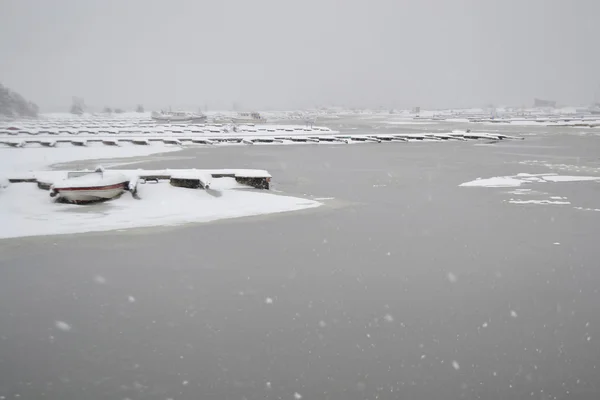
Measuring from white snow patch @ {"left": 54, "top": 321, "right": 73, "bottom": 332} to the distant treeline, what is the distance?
423ft

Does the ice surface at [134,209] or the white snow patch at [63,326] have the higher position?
the ice surface at [134,209]

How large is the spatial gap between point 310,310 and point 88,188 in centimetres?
1297

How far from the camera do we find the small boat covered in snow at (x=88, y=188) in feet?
59.4

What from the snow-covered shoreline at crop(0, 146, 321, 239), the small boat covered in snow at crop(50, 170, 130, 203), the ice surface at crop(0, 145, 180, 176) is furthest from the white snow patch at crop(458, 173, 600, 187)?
the ice surface at crop(0, 145, 180, 176)

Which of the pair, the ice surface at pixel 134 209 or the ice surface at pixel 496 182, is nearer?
the ice surface at pixel 134 209

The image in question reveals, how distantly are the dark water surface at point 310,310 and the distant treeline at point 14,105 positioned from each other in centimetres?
12320

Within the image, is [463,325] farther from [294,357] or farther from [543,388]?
[294,357]

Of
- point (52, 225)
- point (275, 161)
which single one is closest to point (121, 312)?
point (52, 225)

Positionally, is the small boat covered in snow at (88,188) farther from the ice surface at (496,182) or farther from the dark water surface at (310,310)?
the ice surface at (496,182)

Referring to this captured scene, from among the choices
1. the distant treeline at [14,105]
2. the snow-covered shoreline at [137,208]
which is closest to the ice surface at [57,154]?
the snow-covered shoreline at [137,208]

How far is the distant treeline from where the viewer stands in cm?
11575

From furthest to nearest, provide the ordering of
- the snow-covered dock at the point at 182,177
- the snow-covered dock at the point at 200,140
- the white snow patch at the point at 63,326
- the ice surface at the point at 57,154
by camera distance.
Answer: the snow-covered dock at the point at 200,140 → the ice surface at the point at 57,154 → the snow-covered dock at the point at 182,177 → the white snow patch at the point at 63,326

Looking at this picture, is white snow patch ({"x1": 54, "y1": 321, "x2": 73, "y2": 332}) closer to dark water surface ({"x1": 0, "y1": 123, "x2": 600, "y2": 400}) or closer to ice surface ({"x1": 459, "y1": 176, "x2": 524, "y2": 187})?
dark water surface ({"x1": 0, "y1": 123, "x2": 600, "y2": 400})

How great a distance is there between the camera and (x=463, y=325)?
793 centimetres
